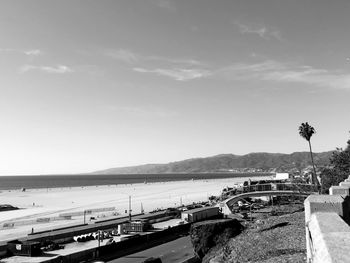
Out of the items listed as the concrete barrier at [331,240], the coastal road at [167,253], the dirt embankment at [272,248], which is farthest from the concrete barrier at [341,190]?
the coastal road at [167,253]

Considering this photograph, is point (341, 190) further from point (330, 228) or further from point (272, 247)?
point (272, 247)

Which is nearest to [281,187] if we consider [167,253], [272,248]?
[167,253]

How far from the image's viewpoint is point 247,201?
11206 cm

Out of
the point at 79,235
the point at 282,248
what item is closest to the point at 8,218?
the point at 79,235

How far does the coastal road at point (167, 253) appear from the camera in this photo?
3884cm

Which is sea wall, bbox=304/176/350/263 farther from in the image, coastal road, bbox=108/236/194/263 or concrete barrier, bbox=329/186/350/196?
coastal road, bbox=108/236/194/263

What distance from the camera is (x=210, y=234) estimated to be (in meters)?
32.6

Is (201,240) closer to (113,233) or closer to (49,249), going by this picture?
(49,249)

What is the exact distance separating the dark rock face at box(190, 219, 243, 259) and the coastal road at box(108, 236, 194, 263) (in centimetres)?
550

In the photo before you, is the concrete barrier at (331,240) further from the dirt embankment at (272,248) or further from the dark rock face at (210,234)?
the dark rock face at (210,234)

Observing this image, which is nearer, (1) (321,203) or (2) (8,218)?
(1) (321,203)

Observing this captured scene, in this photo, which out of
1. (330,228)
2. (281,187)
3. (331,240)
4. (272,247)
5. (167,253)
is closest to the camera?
(331,240)

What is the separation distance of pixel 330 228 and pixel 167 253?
37.8m

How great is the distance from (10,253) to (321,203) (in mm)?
42919
